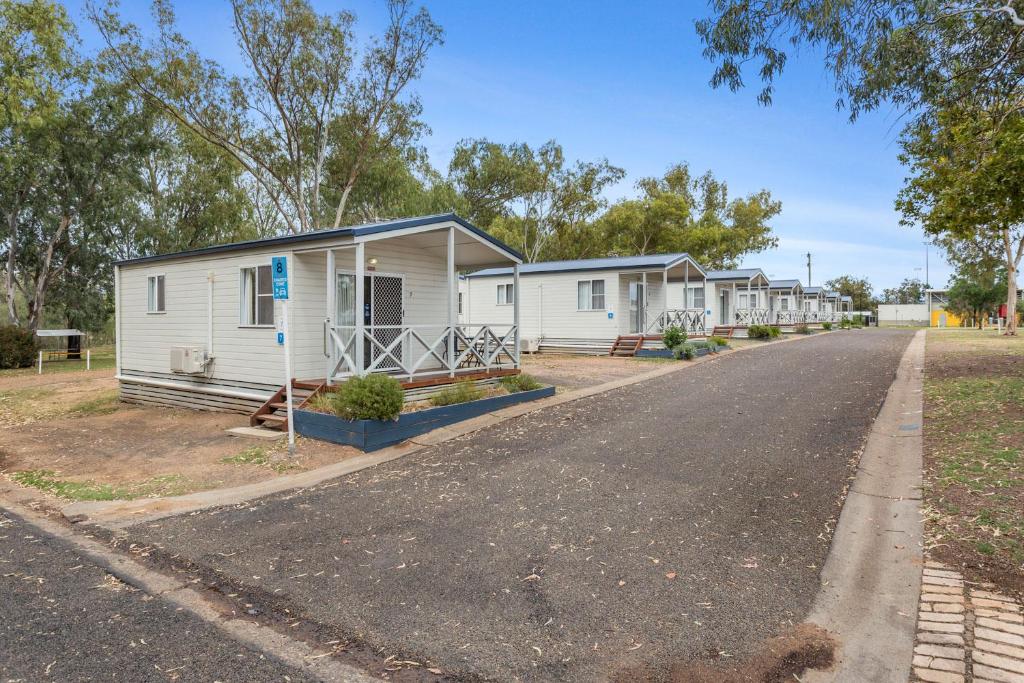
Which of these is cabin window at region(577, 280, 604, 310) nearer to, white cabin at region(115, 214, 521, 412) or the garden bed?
white cabin at region(115, 214, 521, 412)

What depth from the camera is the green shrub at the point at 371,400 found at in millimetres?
8305

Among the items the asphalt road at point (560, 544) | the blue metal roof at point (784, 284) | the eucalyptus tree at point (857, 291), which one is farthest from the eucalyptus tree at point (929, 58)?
the eucalyptus tree at point (857, 291)

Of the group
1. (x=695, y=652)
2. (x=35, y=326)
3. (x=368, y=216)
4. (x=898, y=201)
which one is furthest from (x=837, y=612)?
(x=368, y=216)

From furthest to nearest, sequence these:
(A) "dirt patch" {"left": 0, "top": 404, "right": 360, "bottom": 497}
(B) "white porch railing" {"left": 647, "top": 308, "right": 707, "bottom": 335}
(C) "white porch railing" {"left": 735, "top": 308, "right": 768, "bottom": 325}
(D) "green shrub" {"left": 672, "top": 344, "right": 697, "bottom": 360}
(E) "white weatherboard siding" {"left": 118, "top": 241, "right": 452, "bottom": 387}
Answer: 1. (C) "white porch railing" {"left": 735, "top": 308, "right": 768, "bottom": 325}
2. (B) "white porch railing" {"left": 647, "top": 308, "right": 707, "bottom": 335}
3. (D) "green shrub" {"left": 672, "top": 344, "right": 697, "bottom": 360}
4. (E) "white weatherboard siding" {"left": 118, "top": 241, "right": 452, "bottom": 387}
5. (A) "dirt patch" {"left": 0, "top": 404, "right": 360, "bottom": 497}

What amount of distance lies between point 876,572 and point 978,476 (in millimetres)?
2418

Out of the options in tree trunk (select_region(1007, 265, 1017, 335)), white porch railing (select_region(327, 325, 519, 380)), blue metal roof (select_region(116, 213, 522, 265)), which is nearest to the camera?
blue metal roof (select_region(116, 213, 522, 265))

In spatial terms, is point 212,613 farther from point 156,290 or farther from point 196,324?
point 156,290

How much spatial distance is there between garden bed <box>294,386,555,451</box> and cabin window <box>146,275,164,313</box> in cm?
618

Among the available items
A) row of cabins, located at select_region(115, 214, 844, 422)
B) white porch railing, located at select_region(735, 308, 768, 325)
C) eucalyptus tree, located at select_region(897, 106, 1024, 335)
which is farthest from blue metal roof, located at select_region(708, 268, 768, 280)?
row of cabins, located at select_region(115, 214, 844, 422)

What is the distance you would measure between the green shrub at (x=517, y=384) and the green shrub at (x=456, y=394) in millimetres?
965

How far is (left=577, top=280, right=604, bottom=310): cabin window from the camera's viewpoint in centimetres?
2131

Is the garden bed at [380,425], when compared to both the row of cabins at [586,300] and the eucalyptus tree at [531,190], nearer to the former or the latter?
the row of cabins at [586,300]

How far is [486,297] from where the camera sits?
24.3m

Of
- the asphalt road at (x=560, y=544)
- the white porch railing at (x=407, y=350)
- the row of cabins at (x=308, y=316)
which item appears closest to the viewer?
the asphalt road at (x=560, y=544)
